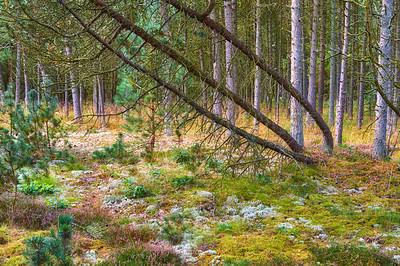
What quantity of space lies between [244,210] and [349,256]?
227 centimetres

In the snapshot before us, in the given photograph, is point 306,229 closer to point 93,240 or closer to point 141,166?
point 93,240

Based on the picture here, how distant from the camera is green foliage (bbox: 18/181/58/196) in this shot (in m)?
5.98

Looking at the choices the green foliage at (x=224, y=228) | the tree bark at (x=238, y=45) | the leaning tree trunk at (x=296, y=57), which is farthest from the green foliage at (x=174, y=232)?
the leaning tree trunk at (x=296, y=57)

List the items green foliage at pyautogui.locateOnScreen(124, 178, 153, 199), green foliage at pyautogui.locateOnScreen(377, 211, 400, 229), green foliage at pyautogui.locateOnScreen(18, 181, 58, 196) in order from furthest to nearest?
green foliage at pyautogui.locateOnScreen(124, 178, 153, 199) → green foliage at pyautogui.locateOnScreen(18, 181, 58, 196) → green foliage at pyautogui.locateOnScreen(377, 211, 400, 229)

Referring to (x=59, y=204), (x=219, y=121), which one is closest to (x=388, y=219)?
(x=219, y=121)

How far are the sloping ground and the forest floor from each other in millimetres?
18

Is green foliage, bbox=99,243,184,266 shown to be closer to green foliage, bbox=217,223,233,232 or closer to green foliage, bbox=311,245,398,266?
green foliage, bbox=217,223,233,232

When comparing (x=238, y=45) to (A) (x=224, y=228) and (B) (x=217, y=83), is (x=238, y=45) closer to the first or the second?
(B) (x=217, y=83)

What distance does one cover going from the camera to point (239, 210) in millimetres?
5691

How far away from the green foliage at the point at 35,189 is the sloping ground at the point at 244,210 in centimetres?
26

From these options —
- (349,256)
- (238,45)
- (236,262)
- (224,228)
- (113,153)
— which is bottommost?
(224,228)

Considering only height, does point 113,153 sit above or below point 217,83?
below

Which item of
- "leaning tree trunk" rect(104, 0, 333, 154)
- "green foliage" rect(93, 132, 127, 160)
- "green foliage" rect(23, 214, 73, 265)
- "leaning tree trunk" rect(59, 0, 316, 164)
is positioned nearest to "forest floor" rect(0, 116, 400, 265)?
"green foliage" rect(93, 132, 127, 160)

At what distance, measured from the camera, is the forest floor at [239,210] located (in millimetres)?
3914
